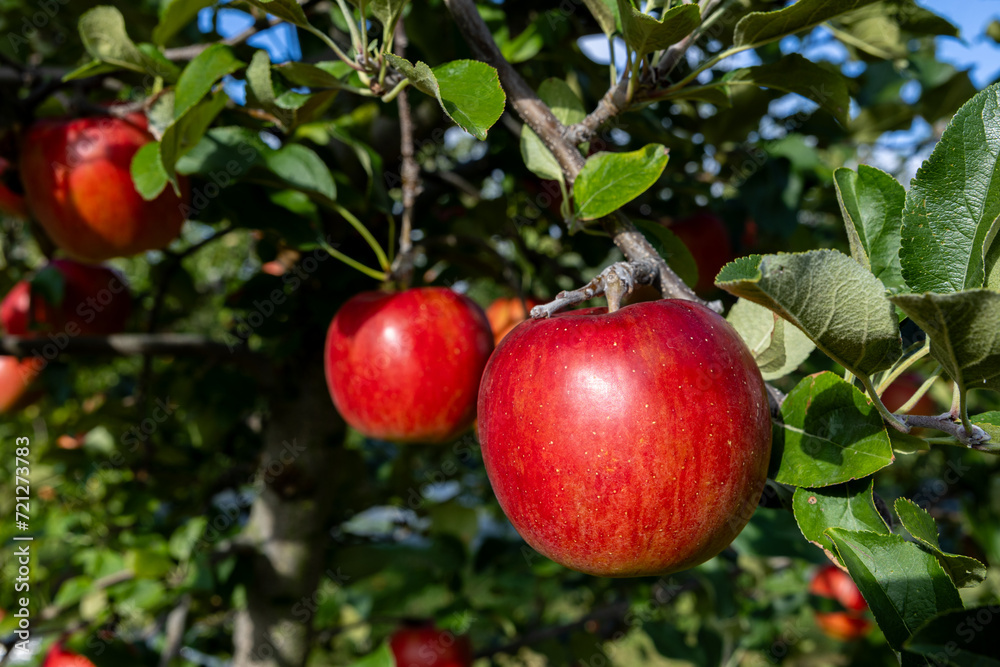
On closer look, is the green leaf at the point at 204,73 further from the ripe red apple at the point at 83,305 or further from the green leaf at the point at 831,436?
the ripe red apple at the point at 83,305

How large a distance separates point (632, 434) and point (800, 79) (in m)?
0.40

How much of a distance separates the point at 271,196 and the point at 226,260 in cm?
291

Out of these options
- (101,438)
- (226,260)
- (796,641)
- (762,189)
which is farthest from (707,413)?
(226,260)

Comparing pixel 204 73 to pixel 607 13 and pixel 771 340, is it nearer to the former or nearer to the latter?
pixel 607 13

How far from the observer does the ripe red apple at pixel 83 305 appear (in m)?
1.40

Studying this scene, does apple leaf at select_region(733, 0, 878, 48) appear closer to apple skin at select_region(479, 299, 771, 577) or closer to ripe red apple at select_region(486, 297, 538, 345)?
apple skin at select_region(479, 299, 771, 577)

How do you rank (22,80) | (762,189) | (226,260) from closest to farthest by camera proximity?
(22,80), (762,189), (226,260)

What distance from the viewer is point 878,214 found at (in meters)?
0.50

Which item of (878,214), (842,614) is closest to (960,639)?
(878,214)

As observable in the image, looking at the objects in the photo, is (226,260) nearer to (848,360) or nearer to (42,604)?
(42,604)

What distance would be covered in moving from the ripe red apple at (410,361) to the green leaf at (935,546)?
0.49m

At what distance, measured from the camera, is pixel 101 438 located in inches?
64.8

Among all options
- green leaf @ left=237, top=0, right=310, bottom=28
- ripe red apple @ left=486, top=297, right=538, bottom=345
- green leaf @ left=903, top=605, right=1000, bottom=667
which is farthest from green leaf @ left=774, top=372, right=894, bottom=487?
ripe red apple @ left=486, top=297, right=538, bottom=345

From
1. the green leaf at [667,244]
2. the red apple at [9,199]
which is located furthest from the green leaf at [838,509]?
the red apple at [9,199]
